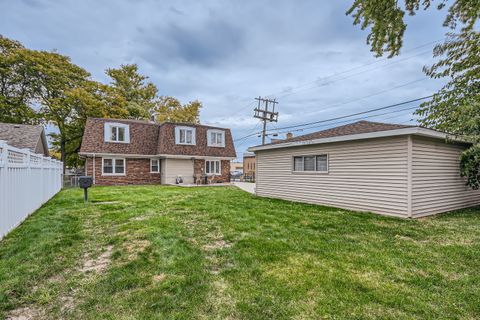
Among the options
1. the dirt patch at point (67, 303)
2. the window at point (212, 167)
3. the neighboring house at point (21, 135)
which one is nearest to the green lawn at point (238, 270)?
the dirt patch at point (67, 303)

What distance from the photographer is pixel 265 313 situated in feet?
7.45

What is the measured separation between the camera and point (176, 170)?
19156 millimetres

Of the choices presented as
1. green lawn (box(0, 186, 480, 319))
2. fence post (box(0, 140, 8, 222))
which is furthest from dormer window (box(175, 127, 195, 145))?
fence post (box(0, 140, 8, 222))

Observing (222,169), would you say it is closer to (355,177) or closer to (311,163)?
(311,163)

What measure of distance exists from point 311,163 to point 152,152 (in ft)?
43.2

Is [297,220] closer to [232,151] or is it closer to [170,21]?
[170,21]

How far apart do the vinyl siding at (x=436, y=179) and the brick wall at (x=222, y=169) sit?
50.7 ft

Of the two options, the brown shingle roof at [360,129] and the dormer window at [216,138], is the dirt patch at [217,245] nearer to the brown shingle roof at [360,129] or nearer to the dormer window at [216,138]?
the brown shingle roof at [360,129]

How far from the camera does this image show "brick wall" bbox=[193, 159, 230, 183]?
20.0m

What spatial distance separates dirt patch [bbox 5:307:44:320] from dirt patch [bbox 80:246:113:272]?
88 cm

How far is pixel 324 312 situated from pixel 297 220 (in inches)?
155

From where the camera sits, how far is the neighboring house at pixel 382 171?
6.78 meters

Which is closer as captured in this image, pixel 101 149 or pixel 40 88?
pixel 101 149

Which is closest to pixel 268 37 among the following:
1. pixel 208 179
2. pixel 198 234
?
pixel 198 234
